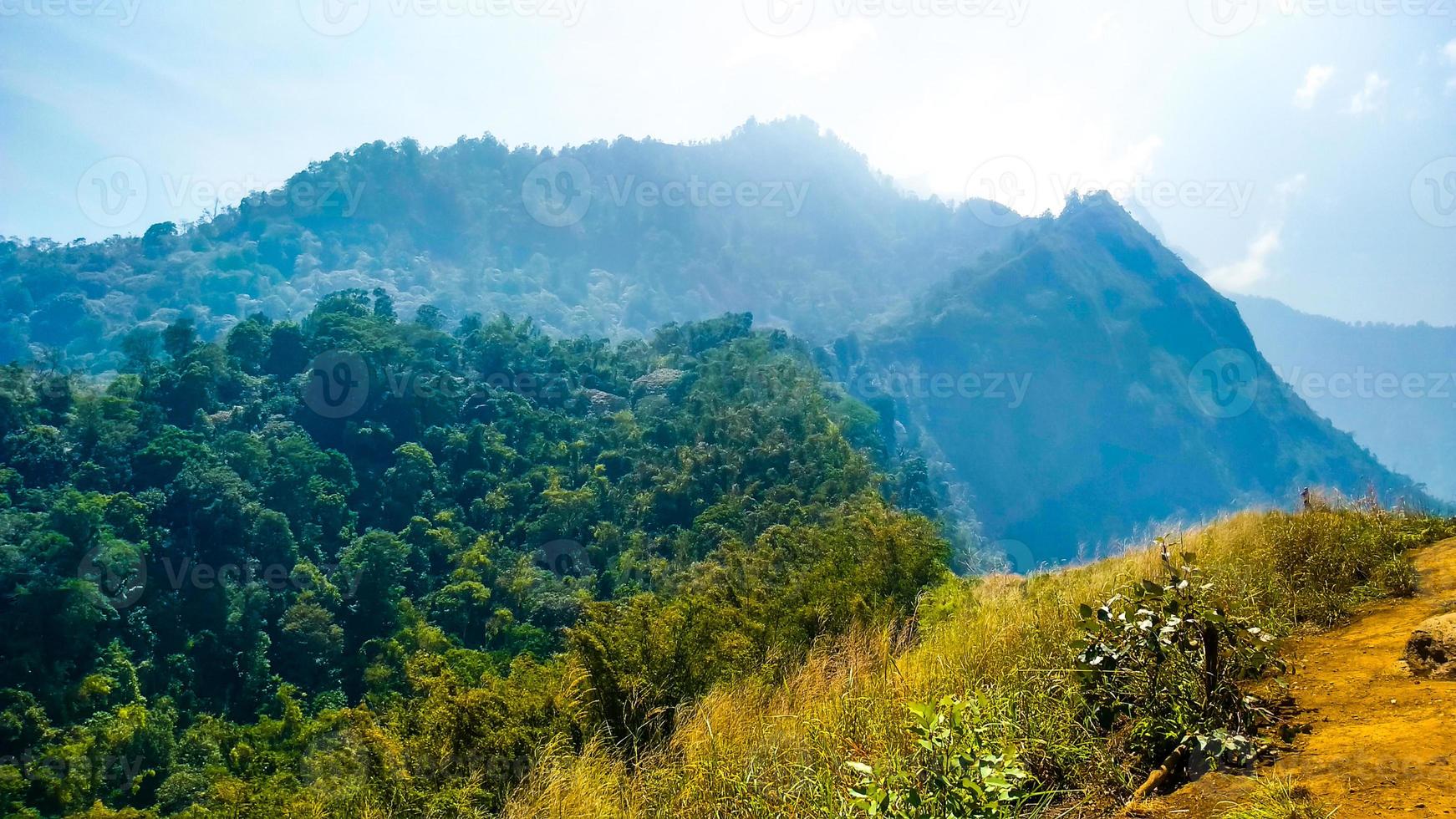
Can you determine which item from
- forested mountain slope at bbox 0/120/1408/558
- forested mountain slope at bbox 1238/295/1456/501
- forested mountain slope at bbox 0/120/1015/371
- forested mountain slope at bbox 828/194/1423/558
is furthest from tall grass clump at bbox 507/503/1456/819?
forested mountain slope at bbox 1238/295/1456/501

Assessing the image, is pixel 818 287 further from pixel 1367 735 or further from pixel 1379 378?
pixel 1367 735

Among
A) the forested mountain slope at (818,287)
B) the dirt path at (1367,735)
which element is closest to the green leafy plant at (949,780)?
the dirt path at (1367,735)

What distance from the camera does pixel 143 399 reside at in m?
42.2

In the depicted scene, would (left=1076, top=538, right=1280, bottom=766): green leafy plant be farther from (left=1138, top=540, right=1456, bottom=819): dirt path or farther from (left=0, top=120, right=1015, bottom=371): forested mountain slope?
(left=0, top=120, right=1015, bottom=371): forested mountain slope

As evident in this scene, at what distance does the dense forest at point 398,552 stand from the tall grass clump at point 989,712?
56.0 inches

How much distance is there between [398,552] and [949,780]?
37.2 m

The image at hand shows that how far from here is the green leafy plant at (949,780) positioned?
240 cm

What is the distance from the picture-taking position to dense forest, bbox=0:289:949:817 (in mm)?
8125

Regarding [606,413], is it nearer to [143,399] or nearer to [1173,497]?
[143,399]

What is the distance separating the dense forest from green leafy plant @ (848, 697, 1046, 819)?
8.83 feet

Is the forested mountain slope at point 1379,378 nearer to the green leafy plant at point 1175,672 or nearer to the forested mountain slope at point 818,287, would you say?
the forested mountain slope at point 818,287

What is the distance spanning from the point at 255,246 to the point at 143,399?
88648mm

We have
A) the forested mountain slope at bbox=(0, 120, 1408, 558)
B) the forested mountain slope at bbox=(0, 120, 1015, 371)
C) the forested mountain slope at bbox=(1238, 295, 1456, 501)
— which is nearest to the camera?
the forested mountain slope at bbox=(0, 120, 1408, 558)

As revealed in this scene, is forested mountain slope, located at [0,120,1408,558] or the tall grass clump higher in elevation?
forested mountain slope, located at [0,120,1408,558]
